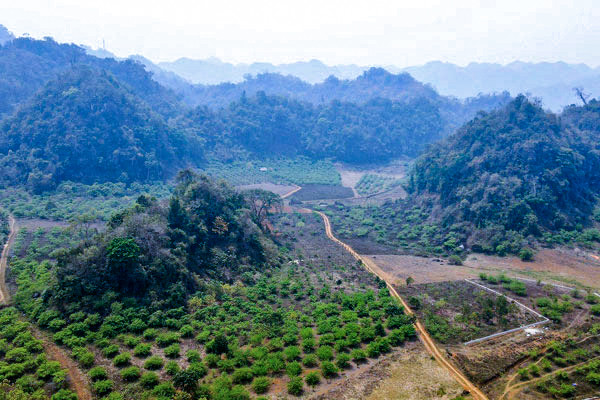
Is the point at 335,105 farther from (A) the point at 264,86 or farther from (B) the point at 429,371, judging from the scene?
(B) the point at 429,371

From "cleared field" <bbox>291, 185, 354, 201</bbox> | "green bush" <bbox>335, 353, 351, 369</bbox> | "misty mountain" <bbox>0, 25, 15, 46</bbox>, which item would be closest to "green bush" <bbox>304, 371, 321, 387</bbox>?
"green bush" <bbox>335, 353, 351, 369</bbox>

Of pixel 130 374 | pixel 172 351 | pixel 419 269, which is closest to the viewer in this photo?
pixel 130 374

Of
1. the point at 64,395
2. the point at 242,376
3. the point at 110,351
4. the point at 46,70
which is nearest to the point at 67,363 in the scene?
the point at 110,351

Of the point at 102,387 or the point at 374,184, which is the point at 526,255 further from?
the point at 374,184

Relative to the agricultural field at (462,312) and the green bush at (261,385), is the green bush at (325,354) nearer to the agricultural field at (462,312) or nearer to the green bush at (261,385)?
the green bush at (261,385)

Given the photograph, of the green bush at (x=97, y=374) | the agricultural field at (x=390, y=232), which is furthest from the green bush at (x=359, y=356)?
the agricultural field at (x=390, y=232)

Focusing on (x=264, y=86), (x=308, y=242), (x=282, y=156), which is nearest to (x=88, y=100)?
(x=282, y=156)
